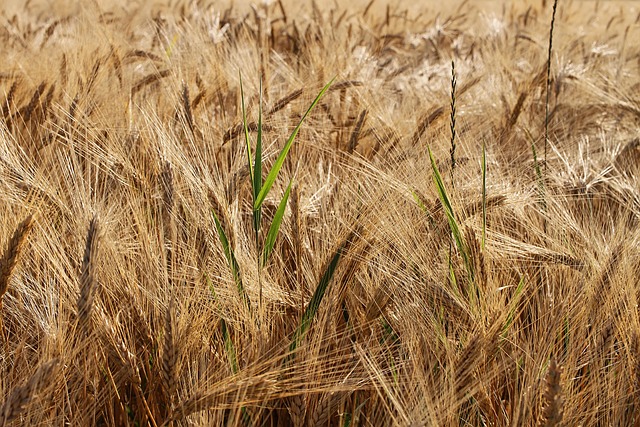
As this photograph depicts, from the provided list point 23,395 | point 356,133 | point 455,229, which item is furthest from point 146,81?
point 23,395

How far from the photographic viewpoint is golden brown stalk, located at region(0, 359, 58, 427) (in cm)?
67

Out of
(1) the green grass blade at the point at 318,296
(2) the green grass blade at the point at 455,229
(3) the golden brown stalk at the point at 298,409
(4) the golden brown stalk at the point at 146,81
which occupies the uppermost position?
(2) the green grass blade at the point at 455,229

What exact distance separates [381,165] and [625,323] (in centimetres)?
68

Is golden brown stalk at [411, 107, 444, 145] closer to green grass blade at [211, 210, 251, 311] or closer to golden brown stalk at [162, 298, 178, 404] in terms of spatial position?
green grass blade at [211, 210, 251, 311]

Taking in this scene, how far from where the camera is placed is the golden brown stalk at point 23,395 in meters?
0.67

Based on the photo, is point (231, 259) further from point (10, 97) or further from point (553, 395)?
point (10, 97)

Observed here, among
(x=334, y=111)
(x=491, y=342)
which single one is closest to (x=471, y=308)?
(x=491, y=342)

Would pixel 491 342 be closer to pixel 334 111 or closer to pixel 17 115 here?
pixel 334 111

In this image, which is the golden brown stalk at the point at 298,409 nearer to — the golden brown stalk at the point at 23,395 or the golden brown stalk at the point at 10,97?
the golden brown stalk at the point at 23,395

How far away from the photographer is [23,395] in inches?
26.6

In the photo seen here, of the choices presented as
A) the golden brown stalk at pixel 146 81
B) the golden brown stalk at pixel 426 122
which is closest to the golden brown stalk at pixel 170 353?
the golden brown stalk at pixel 426 122

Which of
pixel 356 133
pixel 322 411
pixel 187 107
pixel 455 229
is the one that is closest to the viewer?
pixel 322 411

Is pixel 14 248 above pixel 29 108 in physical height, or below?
above

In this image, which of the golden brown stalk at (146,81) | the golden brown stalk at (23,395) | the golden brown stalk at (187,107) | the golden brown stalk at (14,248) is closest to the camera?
the golden brown stalk at (23,395)
